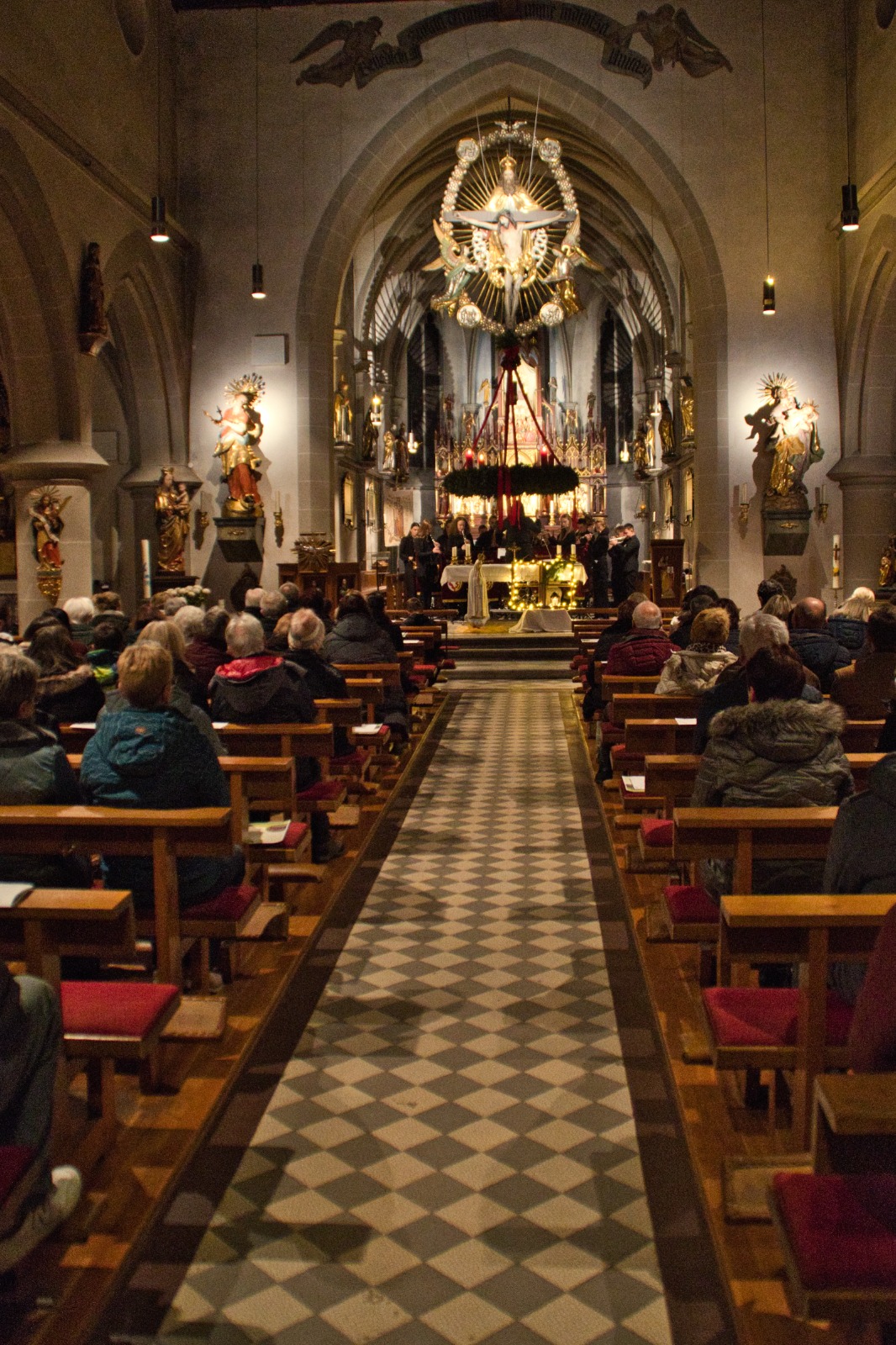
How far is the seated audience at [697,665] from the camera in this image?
18.4ft

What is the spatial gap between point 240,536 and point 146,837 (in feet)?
40.5

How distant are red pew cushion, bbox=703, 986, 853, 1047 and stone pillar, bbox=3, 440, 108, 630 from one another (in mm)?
9618

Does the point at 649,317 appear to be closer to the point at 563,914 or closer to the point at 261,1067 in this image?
the point at 563,914

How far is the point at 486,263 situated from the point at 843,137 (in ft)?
15.1

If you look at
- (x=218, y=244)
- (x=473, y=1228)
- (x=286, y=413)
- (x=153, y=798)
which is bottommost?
(x=473, y=1228)

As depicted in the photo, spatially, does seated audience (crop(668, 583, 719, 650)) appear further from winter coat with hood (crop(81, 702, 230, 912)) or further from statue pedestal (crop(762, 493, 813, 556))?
statue pedestal (crop(762, 493, 813, 556))

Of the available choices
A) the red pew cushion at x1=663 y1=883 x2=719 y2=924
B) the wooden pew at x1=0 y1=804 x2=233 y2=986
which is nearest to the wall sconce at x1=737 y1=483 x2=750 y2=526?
the red pew cushion at x1=663 y1=883 x2=719 y2=924

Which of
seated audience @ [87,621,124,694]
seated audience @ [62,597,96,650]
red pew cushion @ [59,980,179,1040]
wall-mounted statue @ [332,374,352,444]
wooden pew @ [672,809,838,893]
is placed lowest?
red pew cushion @ [59,980,179,1040]

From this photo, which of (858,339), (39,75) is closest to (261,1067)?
(39,75)

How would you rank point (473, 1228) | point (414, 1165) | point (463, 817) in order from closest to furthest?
1. point (473, 1228)
2. point (414, 1165)
3. point (463, 817)

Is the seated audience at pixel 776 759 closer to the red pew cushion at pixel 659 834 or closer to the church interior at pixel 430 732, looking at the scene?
the church interior at pixel 430 732

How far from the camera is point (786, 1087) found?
3133 mm

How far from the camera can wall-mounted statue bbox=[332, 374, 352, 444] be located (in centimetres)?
1731

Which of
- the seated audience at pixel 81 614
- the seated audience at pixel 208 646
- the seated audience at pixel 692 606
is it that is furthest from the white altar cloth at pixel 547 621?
the seated audience at pixel 208 646
